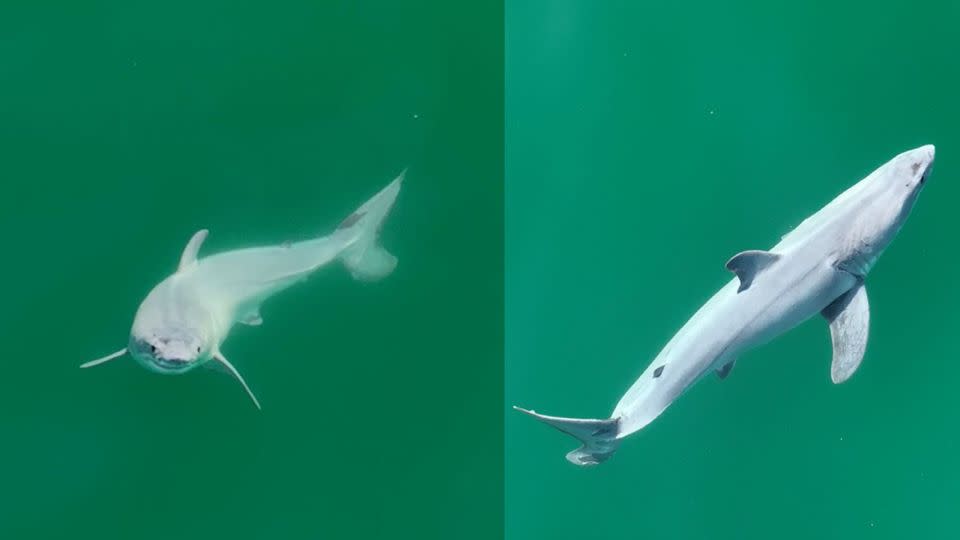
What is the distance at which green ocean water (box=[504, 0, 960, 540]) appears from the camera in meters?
2.89

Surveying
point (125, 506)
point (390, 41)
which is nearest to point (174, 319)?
point (125, 506)

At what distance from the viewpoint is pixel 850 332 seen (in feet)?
8.32

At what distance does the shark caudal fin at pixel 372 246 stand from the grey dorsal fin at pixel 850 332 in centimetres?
177

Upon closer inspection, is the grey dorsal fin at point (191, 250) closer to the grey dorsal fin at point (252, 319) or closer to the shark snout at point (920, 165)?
the grey dorsal fin at point (252, 319)

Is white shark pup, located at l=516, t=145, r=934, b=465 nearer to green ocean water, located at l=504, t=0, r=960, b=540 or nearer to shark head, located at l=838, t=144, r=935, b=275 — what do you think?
shark head, located at l=838, t=144, r=935, b=275

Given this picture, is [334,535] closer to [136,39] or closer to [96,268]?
[96,268]

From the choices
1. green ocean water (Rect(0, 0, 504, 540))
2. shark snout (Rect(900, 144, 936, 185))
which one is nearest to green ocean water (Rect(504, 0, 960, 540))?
green ocean water (Rect(0, 0, 504, 540))

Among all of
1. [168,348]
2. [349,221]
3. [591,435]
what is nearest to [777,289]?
[591,435]

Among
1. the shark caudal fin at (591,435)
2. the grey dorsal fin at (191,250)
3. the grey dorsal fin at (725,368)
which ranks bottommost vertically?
the shark caudal fin at (591,435)

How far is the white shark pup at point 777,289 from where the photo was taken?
2381mm

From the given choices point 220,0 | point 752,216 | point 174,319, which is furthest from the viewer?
point 220,0

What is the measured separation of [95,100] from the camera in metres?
3.11

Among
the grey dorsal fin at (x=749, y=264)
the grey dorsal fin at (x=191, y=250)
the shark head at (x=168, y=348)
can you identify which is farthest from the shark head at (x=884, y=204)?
the grey dorsal fin at (x=191, y=250)

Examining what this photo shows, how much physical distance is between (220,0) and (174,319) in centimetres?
133
